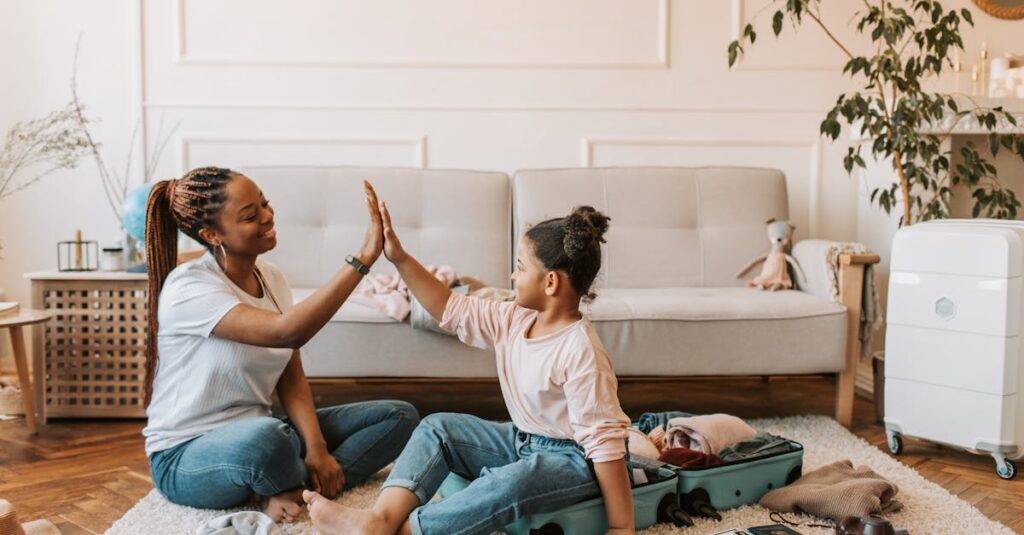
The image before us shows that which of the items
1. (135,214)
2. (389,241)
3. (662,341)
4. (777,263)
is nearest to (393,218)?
(135,214)

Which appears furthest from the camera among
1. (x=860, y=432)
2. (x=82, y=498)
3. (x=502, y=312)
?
(x=860, y=432)

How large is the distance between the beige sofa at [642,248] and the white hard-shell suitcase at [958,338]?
0.29 m

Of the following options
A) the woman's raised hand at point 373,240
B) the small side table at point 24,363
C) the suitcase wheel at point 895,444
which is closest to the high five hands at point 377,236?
the woman's raised hand at point 373,240

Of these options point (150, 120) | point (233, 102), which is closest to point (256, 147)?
point (233, 102)

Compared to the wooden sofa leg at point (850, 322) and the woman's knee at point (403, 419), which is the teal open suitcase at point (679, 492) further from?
the wooden sofa leg at point (850, 322)

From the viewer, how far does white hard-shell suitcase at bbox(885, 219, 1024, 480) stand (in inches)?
91.6

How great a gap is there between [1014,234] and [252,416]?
1.95 m

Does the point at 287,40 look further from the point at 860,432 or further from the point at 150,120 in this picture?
the point at 860,432

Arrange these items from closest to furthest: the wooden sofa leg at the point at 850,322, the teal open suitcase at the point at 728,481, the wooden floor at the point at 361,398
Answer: the teal open suitcase at the point at 728,481
the wooden floor at the point at 361,398
the wooden sofa leg at the point at 850,322

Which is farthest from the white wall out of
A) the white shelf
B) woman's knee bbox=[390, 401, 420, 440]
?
woman's knee bbox=[390, 401, 420, 440]

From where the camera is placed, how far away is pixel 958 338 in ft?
7.90

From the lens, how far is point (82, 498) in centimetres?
216

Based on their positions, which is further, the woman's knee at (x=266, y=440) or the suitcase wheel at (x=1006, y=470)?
the suitcase wheel at (x=1006, y=470)

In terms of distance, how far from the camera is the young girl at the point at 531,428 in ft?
5.54
